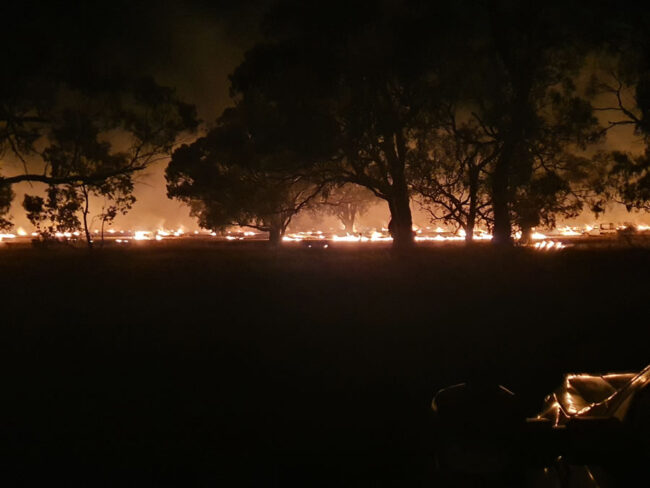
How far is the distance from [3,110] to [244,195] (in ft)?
32.5

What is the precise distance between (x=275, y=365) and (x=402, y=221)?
15.6 m

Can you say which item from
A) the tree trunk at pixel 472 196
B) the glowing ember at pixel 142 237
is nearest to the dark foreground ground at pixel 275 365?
the tree trunk at pixel 472 196

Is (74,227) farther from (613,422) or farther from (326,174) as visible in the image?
(613,422)

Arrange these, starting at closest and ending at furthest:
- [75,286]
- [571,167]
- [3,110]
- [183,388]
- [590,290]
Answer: [183,388] < [590,290] < [75,286] < [3,110] < [571,167]

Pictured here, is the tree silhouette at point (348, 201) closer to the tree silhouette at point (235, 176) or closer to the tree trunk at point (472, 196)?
the tree silhouette at point (235, 176)

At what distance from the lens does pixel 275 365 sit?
6.18m

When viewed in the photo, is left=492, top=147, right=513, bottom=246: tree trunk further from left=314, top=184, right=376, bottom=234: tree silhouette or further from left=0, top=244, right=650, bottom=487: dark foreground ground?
left=314, top=184, right=376, bottom=234: tree silhouette

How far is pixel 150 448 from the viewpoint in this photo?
4016 millimetres

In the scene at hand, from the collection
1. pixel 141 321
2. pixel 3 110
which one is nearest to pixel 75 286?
pixel 141 321

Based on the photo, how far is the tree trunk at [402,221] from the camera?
67.7 feet

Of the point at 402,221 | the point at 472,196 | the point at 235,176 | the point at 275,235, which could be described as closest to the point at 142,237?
the point at 275,235

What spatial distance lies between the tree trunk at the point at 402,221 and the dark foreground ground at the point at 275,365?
8.16 meters

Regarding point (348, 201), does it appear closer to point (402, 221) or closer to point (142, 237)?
point (402, 221)

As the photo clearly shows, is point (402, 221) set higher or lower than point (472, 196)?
lower
